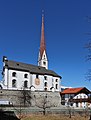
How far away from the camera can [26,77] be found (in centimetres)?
5231

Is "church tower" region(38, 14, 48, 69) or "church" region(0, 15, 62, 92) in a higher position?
"church tower" region(38, 14, 48, 69)

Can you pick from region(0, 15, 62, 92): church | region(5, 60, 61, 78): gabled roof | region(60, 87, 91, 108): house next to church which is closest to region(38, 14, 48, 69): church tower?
region(0, 15, 62, 92): church

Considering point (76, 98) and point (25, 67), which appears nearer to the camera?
point (25, 67)

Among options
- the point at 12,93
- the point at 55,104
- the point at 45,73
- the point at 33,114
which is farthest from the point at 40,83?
the point at 33,114

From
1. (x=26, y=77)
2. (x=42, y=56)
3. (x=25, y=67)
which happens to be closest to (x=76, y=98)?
(x=26, y=77)

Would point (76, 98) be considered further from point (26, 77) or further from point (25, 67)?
point (25, 67)

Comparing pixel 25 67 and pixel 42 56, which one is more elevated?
pixel 42 56

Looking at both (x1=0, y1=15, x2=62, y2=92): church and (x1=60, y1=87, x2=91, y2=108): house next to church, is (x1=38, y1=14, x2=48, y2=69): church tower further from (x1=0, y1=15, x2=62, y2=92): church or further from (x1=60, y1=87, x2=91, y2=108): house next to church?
(x1=60, y1=87, x2=91, y2=108): house next to church

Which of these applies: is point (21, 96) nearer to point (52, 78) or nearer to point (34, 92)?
point (34, 92)

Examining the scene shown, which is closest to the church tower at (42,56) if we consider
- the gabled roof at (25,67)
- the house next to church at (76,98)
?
the gabled roof at (25,67)

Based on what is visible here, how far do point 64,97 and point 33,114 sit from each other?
27.4 metres

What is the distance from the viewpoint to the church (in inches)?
1930

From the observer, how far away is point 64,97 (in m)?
58.3

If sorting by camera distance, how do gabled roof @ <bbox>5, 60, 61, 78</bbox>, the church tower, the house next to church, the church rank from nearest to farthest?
the church → gabled roof @ <bbox>5, 60, 61, 78</bbox> → the house next to church → the church tower
